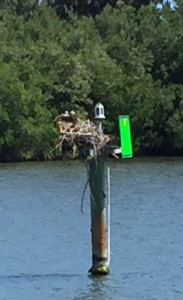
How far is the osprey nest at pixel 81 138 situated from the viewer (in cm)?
2217

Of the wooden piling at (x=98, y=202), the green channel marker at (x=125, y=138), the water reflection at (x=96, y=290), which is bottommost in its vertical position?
the water reflection at (x=96, y=290)

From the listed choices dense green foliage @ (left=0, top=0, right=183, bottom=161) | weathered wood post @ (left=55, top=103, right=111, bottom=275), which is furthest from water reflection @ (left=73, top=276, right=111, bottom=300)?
dense green foliage @ (left=0, top=0, right=183, bottom=161)

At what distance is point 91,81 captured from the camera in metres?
72.2

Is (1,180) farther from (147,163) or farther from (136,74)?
(136,74)

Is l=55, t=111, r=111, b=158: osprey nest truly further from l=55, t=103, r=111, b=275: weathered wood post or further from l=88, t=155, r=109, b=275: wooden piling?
l=88, t=155, r=109, b=275: wooden piling

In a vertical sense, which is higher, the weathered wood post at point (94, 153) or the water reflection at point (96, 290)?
the weathered wood post at point (94, 153)

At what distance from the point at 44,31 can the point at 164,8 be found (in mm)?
9466

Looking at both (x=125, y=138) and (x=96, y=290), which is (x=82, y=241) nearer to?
(x=96, y=290)

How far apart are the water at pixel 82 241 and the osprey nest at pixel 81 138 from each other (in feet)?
9.29

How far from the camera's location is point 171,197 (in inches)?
1654

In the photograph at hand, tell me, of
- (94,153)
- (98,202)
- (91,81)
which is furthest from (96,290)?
(91,81)

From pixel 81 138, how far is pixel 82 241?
7.88 metres

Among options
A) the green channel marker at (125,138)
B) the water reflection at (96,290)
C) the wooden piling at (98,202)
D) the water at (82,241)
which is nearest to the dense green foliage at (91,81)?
the water at (82,241)

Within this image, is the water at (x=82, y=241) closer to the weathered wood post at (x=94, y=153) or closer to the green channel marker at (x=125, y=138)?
the weathered wood post at (x=94, y=153)
